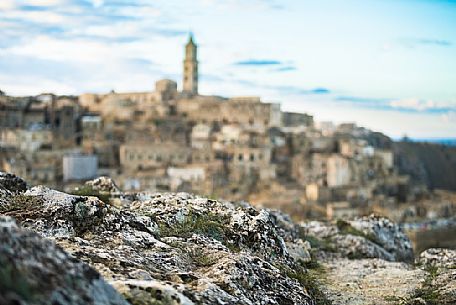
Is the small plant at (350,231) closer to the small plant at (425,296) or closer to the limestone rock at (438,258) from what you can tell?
the limestone rock at (438,258)

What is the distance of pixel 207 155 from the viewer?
6181 cm

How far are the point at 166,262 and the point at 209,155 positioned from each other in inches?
2167

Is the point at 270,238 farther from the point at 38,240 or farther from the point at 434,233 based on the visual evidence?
the point at 434,233

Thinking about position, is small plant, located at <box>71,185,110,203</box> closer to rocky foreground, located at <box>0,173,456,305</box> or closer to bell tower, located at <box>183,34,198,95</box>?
rocky foreground, located at <box>0,173,456,305</box>

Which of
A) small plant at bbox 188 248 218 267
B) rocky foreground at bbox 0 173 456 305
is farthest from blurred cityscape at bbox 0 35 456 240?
small plant at bbox 188 248 218 267

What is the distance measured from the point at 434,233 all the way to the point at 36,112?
40621mm

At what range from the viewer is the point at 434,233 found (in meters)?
56.7

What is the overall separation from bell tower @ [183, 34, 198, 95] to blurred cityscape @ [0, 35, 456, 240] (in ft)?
44.4

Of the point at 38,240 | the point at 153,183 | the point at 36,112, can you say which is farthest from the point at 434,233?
the point at 38,240

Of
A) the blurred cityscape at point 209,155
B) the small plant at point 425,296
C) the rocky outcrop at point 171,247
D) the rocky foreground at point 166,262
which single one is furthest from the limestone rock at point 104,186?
the blurred cityscape at point 209,155

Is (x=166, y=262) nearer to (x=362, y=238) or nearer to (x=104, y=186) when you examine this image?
(x=104, y=186)

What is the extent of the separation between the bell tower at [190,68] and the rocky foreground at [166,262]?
8883cm

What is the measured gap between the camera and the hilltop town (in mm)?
53469

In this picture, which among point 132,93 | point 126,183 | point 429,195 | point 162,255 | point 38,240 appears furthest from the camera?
point 132,93
